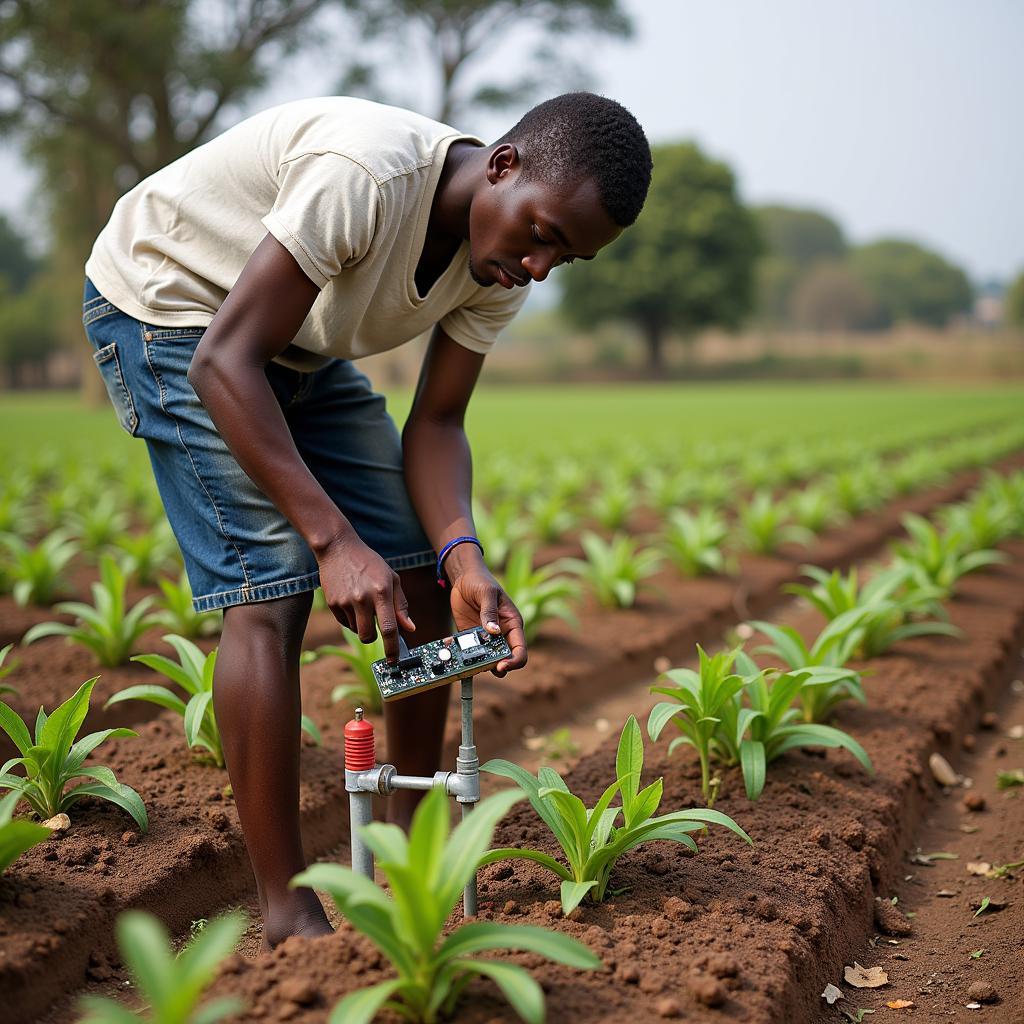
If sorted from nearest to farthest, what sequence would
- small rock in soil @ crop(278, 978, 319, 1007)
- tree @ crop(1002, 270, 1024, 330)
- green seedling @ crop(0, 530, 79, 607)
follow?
small rock in soil @ crop(278, 978, 319, 1007), green seedling @ crop(0, 530, 79, 607), tree @ crop(1002, 270, 1024, 330)

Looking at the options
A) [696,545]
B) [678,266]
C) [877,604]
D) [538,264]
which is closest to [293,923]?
[538,264]

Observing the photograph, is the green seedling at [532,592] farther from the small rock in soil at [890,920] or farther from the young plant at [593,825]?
the young plant at [593,825]

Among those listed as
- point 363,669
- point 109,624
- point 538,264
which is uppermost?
point 538,264

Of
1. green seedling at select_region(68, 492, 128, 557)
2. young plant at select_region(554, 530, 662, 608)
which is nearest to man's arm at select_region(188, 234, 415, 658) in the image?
young plant at select_region(554, 530, 662, 608)

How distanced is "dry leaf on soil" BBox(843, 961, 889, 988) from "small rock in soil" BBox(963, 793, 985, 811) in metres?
1.19

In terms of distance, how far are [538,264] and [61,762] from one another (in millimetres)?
1694

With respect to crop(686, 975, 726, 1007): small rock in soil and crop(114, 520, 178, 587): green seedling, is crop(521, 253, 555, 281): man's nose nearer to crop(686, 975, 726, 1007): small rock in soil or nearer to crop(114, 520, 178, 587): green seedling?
crop(686, 975, 726, 1007): small rock in soil

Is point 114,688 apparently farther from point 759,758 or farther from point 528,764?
point 759,758

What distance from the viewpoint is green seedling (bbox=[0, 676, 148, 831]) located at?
8.16 feet

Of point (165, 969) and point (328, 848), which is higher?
point (165, 969)

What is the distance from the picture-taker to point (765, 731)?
10.3 feet

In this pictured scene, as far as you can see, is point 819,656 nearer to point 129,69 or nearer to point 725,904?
point 725,904

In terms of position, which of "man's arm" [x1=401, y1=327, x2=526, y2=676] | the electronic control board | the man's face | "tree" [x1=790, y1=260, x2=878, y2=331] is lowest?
the electronic control board

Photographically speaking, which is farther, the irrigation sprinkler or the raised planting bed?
the irrigation sprinkler
